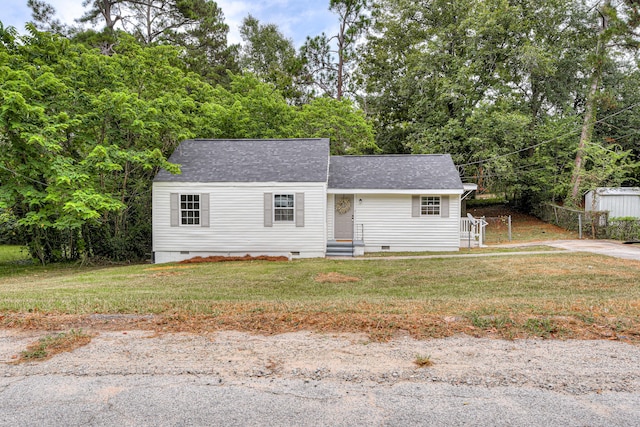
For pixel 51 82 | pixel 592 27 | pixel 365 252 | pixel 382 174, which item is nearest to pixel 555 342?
pixel 365 252

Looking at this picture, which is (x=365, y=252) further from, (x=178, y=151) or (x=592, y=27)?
(x=592, y=27)

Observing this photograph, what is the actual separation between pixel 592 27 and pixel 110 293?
93.8ft

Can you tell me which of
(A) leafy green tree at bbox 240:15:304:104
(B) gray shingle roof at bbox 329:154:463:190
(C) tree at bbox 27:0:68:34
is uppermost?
(A) leafy green tree at bbox 240:15:304:104

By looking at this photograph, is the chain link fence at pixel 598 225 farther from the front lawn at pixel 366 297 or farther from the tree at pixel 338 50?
the tree at pixel 338 50

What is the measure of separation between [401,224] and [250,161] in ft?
20.7

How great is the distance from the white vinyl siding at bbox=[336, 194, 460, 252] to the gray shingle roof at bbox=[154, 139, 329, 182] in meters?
1.78

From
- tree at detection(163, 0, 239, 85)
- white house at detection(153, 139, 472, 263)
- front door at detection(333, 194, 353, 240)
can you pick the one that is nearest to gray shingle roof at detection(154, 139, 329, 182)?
white house at detection(153, 139, 472, 263)

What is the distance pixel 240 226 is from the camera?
13094mm

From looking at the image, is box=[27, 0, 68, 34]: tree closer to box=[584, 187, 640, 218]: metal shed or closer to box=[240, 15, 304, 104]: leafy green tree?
box=[240, 15, 304, 104]: leafy green tree

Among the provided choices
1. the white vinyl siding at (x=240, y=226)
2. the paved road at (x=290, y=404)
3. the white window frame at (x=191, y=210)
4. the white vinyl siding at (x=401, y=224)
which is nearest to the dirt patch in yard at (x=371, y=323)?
the paved road at (x=290, y=404)

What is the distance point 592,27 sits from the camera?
72.5ft

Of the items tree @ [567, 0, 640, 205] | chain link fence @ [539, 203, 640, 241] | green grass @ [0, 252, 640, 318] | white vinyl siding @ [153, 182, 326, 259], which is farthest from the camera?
tree @ [567, 0, 640, 205]

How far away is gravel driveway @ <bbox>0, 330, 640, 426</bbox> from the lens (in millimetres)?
2701

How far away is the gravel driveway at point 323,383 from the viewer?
8.86ft
